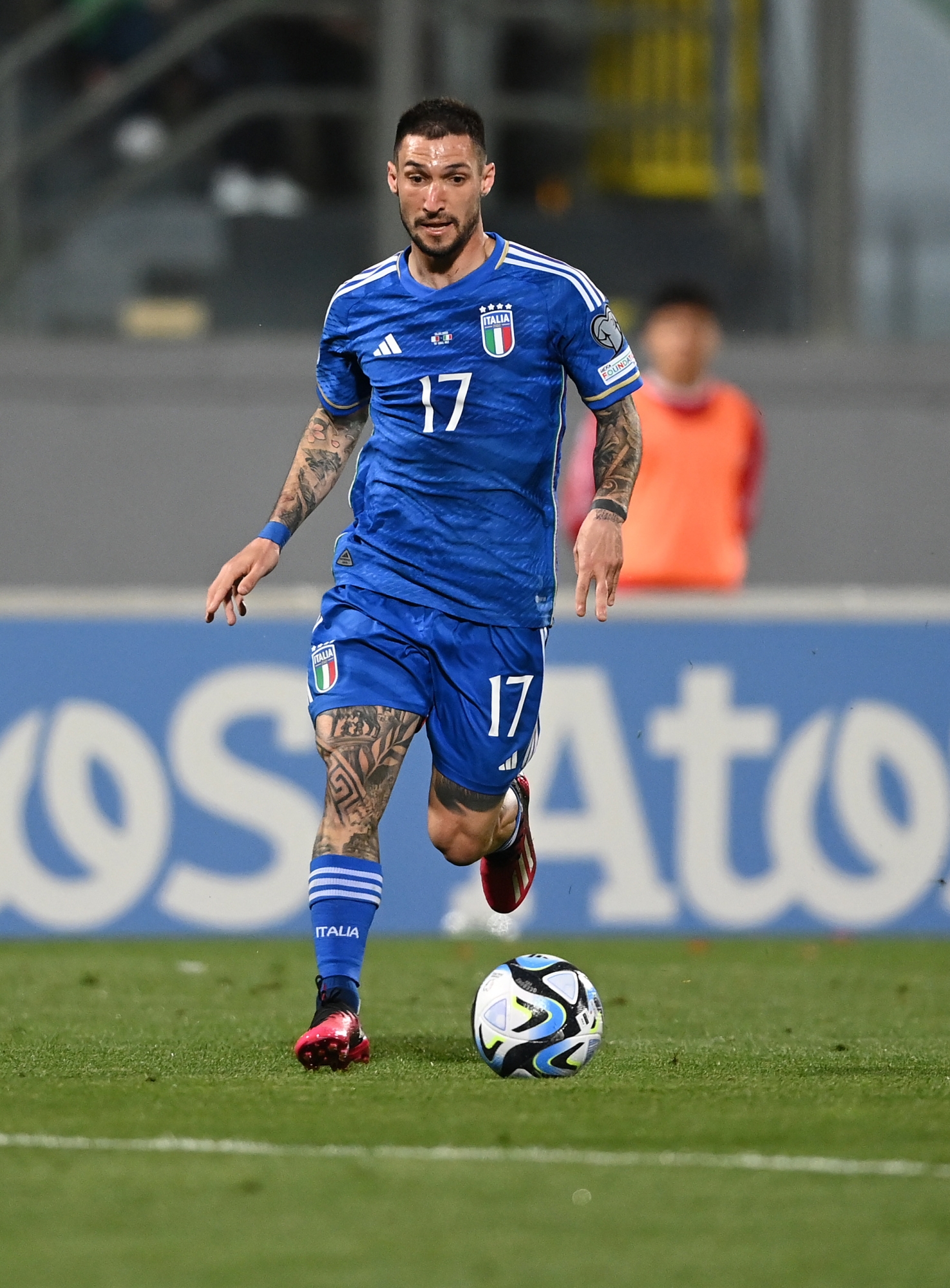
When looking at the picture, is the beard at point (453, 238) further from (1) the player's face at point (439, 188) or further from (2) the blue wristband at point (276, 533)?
(2) the blue wristband at point (276, 533)

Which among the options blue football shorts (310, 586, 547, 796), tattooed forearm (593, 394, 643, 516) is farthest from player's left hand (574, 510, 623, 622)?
blue football shorts (310, 586, 547, 796)

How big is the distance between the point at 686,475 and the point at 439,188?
13.3 feet

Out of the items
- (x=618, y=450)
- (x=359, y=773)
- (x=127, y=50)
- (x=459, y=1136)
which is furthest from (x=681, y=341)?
(x=459, y=1136)

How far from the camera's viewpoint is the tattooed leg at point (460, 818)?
5371 millimetres

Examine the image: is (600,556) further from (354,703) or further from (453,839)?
(453,839)

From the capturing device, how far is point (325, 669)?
5176 millimetres

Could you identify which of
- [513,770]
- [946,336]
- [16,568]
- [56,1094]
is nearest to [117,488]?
[16,568]

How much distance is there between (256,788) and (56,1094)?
12.8ft

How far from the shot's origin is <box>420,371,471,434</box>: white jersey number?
5.16 m

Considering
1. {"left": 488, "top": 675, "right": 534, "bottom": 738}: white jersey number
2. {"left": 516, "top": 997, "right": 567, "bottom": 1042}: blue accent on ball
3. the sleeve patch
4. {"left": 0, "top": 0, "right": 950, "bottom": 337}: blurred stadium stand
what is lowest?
{"left": 516, "top": 997, "right": 567, "bottom": 1042}: blue accent on ball

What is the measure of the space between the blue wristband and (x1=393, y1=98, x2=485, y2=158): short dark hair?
93 cm

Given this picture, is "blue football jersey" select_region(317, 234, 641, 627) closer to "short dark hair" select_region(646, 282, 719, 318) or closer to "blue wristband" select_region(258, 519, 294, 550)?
"blue wristband" select_region(258, 519, 294, 550)

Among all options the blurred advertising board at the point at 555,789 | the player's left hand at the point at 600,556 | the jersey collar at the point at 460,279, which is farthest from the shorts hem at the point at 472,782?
the blurred advertising board at the point at 555,789

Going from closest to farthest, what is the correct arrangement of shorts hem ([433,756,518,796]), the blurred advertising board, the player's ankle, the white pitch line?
1. the white pitch line
2. the player's ankle
3. shorts hem ([433,756,518,796])
4. the blurred advertising board
